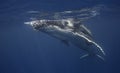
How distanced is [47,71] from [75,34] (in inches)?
2739

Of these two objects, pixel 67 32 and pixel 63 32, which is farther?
pixel 67 32

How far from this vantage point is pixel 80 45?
10891 mm

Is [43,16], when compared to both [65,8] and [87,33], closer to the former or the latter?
[65,8]

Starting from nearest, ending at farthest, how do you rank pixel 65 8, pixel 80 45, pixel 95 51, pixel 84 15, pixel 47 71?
pixel 80 45 → pixel 95 51 → pixel 65 8 → pixel 84 15 → pixel 47 71

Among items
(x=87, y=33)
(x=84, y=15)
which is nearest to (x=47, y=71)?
(x=84, y=15)

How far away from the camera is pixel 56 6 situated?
27.2m

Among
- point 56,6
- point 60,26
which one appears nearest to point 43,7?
point 56,6

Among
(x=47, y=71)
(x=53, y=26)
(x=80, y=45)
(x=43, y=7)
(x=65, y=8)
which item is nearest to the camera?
(x=53, y=26)

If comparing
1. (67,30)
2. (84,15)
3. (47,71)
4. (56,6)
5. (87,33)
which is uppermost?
(67,30)

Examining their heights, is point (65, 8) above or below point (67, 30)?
below

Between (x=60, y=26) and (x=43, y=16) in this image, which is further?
(x=43, y=16)

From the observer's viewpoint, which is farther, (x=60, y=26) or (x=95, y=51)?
(x=95, y=51)

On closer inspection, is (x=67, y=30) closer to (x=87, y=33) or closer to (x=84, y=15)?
(x=87, y=33)

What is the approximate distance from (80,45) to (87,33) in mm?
1802
